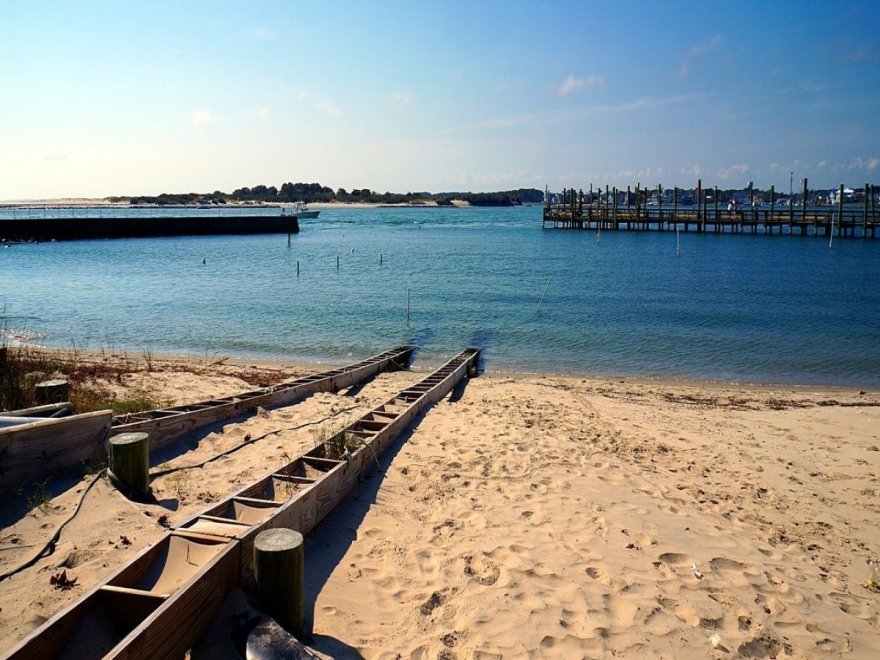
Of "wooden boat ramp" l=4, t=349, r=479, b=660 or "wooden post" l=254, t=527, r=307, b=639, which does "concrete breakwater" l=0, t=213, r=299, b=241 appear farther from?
"wooden post" l=254, t=527, r=307, b=639

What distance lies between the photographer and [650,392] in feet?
42.5

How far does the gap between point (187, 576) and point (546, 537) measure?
3007 millimetres

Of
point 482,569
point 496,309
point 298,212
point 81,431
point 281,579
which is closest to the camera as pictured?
point 281,579

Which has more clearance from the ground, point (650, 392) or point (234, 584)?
point (234, 584)

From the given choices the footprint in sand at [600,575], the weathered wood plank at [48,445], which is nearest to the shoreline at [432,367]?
the weathered wood plank at [48,445]

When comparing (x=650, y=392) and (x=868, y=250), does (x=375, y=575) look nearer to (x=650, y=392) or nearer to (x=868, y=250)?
(x=650, y=392)

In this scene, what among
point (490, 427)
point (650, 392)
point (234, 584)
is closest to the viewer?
point (234, 584)

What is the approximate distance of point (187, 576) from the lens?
12.3ft

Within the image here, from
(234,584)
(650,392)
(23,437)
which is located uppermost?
(23,437)

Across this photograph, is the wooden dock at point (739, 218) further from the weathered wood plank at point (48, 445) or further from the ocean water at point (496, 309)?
the weathered wood plank at point (48, 445)

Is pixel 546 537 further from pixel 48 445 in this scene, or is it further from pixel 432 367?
pixel 432 367

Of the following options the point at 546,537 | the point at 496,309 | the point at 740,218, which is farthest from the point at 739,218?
the point at 546,537

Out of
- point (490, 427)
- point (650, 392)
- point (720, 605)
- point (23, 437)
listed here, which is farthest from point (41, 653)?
point (650, 392)

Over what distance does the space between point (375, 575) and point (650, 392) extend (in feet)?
31.4
